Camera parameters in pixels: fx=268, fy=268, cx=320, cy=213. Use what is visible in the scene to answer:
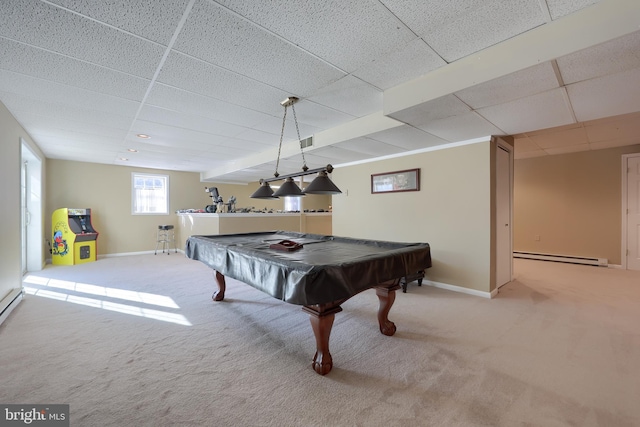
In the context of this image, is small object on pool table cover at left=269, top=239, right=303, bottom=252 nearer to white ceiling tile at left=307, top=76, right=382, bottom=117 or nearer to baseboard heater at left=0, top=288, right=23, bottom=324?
white ceiling tile at left=307, top=76, right=382, bottom=117

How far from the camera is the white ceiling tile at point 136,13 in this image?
1538 millimetres

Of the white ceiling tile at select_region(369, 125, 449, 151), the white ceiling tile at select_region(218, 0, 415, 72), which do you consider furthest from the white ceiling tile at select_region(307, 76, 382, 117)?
the white ceiling tile at select_region(218, 0, 415, 72)

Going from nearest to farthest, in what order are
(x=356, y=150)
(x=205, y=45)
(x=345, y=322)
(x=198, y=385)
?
(x=198, y=385) → (x=205, y=45) → (x=345, y=322) → (x=356, y=150)

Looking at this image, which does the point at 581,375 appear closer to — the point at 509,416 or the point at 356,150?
the point at 509,416

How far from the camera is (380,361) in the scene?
2.02 meters

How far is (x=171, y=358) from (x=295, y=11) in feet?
8.42

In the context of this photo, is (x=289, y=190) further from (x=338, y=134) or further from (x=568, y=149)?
(x=568, y=149)

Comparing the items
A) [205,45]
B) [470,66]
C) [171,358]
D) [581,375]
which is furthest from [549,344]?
[205,45]

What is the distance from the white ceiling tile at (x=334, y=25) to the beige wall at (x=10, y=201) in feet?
10.9

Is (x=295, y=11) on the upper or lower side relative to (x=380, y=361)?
upper

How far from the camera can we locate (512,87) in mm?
2119

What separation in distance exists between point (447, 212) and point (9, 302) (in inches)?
213

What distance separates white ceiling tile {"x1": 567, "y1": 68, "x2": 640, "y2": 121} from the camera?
6.49 ft

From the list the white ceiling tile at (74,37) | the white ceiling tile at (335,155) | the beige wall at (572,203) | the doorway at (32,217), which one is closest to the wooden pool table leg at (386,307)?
the white ceiling tile at (335,155)
